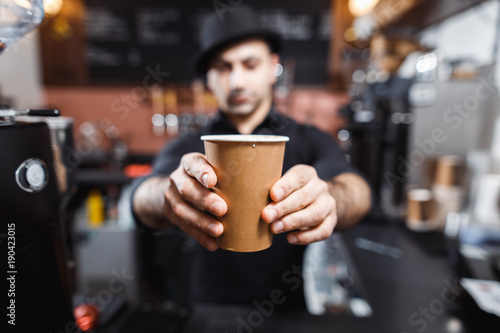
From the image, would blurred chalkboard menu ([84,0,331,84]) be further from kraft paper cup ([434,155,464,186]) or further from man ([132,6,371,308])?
man ([132,6,371,308])

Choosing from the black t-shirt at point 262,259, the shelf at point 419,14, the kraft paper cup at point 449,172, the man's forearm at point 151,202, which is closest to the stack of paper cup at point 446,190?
the kraft paper cup at point 449,172

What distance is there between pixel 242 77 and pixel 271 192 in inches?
25.7

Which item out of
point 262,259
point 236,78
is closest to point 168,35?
point 236,78

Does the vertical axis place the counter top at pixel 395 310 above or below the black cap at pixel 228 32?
below

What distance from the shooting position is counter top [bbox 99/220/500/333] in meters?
0.76

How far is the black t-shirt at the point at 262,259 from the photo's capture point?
0.93 meters

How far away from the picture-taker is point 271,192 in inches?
17.2

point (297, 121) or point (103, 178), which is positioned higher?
point (297, 121)

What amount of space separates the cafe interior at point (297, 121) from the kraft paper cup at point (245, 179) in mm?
296

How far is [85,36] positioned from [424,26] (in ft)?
9.47

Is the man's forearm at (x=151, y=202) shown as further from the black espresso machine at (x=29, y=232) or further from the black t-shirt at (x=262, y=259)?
the black espresso machine at (x=29, y=232)

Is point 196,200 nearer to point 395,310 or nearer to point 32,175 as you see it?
point 32,175

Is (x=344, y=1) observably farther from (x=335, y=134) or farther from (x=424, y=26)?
(x=335, y=134)

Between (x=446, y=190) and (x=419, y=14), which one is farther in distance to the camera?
(x=419, y=14)
